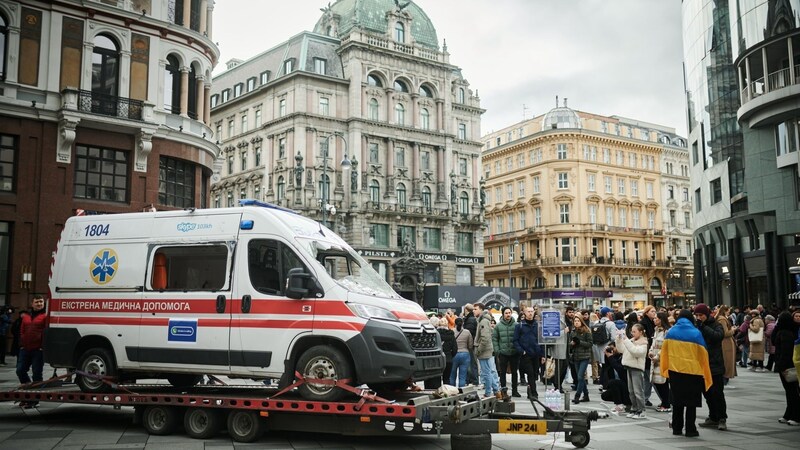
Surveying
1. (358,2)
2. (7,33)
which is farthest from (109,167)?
(358,2)

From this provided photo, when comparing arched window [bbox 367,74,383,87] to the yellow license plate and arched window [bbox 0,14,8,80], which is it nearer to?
arched window [bbox 0,14,8,80]

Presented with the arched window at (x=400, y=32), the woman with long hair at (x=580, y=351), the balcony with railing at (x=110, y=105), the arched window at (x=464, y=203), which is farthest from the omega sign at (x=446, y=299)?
the woman with long hair at (x=580, y=351)

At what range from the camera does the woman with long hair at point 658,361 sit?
556 inches

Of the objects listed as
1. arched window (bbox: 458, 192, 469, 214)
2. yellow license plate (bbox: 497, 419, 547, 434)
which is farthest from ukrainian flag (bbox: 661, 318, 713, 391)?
arched window (bbox: 458, 192, 469, 214)

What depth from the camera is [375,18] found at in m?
66.9

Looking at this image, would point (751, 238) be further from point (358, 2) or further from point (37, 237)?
point (358, 2)

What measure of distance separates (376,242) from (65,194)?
1537 inches

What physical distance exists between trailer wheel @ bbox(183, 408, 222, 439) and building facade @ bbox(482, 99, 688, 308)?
221 ft

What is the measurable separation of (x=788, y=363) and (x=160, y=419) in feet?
35.3

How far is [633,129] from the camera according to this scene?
90.2 metres

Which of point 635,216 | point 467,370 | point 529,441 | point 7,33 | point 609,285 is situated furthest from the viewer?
point 635,216

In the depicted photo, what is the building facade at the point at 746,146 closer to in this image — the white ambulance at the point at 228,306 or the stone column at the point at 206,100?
the stone column at the point at 206,100

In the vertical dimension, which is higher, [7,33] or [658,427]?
[7,33]

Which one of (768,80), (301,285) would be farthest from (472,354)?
(768,80)
